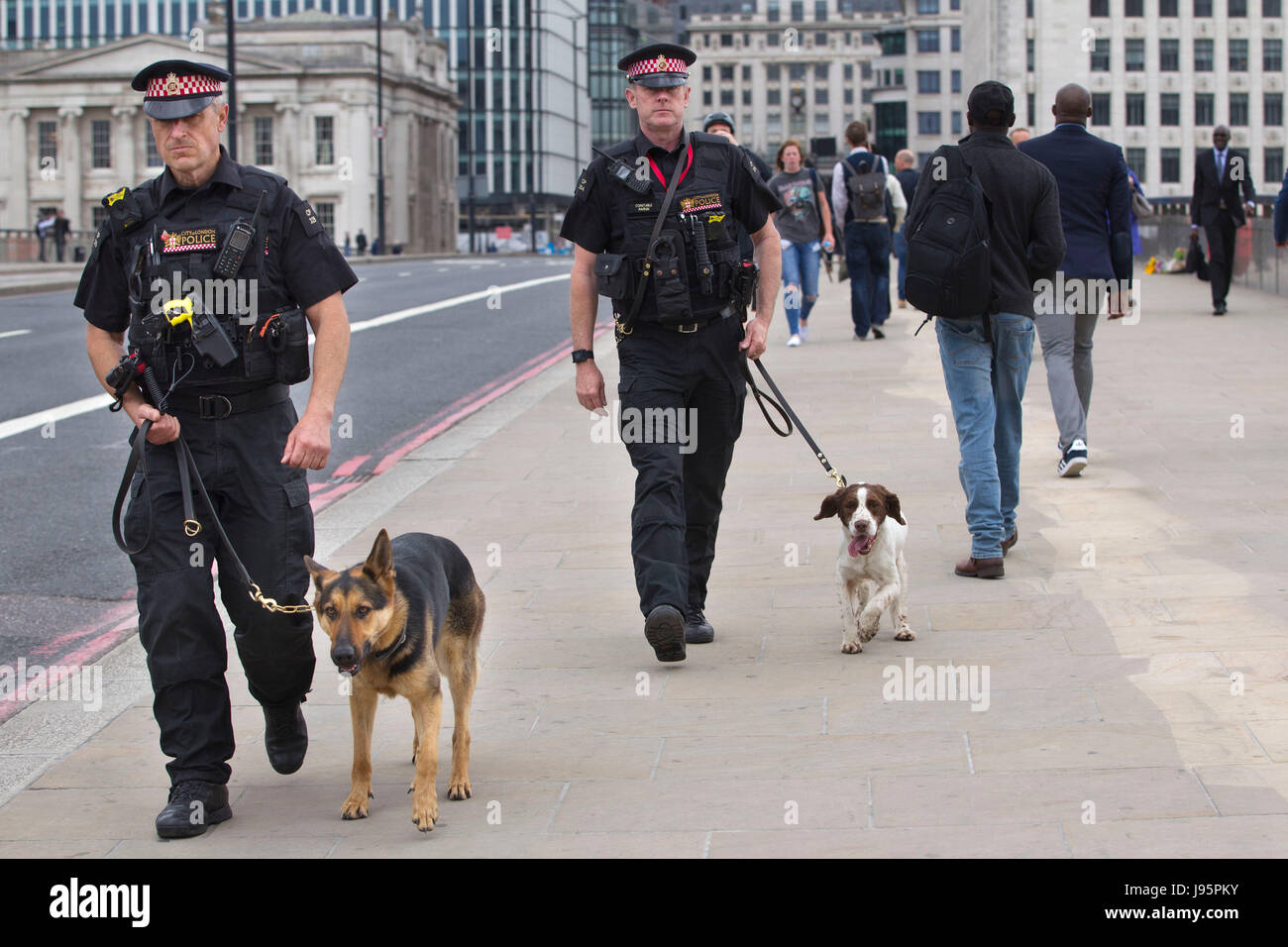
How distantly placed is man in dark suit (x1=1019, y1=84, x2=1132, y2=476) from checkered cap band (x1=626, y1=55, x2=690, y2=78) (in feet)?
12.3

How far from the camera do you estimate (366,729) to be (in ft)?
15.8

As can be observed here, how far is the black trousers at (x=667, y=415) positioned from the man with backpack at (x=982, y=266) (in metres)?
1.48

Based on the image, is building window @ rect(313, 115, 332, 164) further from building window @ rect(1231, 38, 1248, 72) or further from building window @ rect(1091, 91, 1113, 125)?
building window @ rect(1231, 38, 1248, 72)

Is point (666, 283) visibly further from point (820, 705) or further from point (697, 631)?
point (820, 705)

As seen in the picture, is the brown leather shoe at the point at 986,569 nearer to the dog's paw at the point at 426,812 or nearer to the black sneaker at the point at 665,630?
the black sneaker at the point at 665,630

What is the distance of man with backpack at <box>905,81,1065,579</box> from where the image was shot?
748 cm

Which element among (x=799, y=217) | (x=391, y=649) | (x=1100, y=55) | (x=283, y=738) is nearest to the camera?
(x=391, y=649)

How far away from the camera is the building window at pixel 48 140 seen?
94.2 m

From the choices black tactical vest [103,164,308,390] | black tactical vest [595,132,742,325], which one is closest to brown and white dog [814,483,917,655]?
black tactical vest [595,132,742,325]

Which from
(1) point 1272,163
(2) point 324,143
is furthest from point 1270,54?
(2) point 324,143

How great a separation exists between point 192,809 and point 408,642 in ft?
2.51

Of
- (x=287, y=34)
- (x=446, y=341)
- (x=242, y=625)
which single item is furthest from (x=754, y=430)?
(x=287, y=34)

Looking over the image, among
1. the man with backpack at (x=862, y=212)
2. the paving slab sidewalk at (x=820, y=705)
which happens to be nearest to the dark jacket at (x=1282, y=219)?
the paving slab sidewalk at (x=820, y=705)

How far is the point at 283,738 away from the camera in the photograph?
5.17 meters
